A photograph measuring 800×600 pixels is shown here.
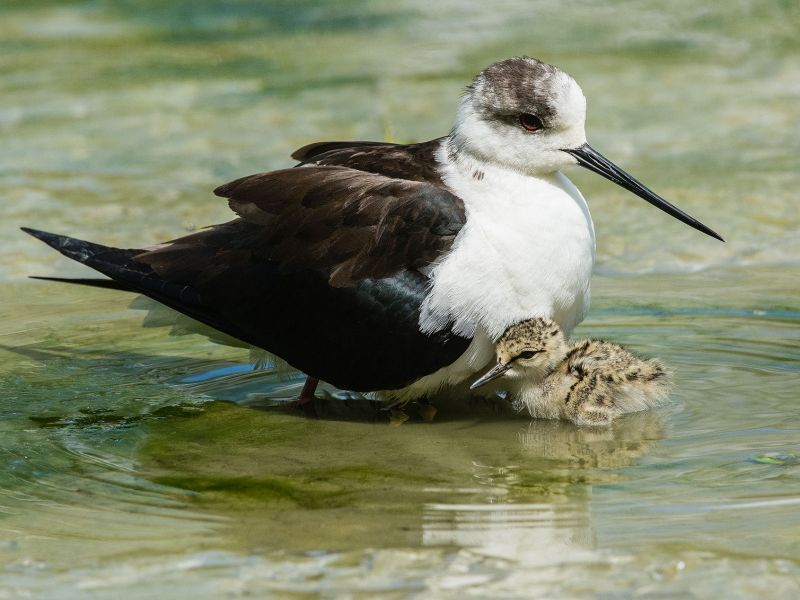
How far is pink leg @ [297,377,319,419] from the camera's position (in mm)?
6023

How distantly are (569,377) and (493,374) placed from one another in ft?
1.15

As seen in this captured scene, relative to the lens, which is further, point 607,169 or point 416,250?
point 607,169

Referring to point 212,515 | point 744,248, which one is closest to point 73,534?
point 212,515

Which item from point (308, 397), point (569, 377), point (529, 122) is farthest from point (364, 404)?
point (529, 122)

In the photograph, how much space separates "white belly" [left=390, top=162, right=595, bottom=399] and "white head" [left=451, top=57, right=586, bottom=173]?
9 centimetres

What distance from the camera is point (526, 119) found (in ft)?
19.0

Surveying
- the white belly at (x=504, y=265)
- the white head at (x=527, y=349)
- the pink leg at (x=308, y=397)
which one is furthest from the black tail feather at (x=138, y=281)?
the white head at (x=527, y=349)

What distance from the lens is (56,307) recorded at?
7.46 m

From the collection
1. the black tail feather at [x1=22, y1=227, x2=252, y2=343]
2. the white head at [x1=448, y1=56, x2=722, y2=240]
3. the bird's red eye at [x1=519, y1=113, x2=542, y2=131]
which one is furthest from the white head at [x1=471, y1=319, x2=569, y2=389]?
the black tail feather at [x1=22, y1=227, x2=252, y2=343]

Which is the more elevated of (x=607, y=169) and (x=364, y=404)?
(x=607, y=169)

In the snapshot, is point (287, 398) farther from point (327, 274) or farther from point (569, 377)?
point (569, 377)

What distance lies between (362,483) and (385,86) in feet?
21.5

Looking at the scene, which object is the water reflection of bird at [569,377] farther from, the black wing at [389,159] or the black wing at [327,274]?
the black wing at [389,159]

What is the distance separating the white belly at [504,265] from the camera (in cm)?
546
